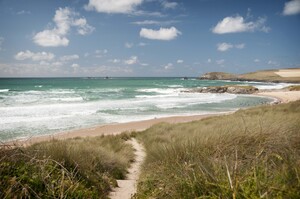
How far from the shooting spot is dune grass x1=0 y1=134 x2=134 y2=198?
360 centimetres

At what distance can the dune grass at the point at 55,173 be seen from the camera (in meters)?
3.60

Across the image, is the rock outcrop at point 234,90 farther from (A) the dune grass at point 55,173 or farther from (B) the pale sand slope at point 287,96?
(A) the dune grass at point 55,173

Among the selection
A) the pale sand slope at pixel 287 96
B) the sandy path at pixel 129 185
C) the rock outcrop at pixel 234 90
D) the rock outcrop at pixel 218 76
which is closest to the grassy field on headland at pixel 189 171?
the sandy path at pixel 129 185

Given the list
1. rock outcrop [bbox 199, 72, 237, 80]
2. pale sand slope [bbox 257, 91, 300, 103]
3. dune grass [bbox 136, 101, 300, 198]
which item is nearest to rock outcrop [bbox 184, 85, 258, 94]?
pale sand slope [bbox 257, 91, 300, 103]

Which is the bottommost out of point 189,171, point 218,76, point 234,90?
point 234,90

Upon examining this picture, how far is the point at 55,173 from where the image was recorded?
14.7 ft

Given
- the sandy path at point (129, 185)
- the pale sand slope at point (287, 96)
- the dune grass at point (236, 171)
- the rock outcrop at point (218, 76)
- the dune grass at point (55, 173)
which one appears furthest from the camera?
the rock outcrop at point (218, 76)

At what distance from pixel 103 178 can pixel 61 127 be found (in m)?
14.6

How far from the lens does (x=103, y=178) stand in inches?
239

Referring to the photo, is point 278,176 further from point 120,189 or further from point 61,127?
point 61,127

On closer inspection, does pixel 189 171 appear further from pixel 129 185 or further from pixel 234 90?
pixel 234 90

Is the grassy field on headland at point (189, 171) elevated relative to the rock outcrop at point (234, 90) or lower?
elevated

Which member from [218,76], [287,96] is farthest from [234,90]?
[218,76]

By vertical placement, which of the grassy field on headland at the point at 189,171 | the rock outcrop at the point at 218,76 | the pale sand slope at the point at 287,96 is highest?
the rock outcrop at the point at 218,76
